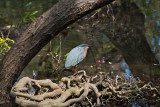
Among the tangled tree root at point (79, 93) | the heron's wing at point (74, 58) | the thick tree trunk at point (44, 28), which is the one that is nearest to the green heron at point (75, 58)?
the heron's wing at point (74, 58)

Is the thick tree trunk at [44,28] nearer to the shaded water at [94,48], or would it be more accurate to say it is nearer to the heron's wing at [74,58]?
the shaded water at [94,48]

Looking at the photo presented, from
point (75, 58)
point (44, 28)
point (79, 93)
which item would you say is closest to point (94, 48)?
point (75, 58)

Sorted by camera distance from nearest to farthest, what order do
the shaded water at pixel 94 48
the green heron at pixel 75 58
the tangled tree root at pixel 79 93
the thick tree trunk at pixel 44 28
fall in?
1. the thick tree trunk at pixel 44 28
2. the tangled tree root at pixel 79 93
3. the green heron at pixel 75 58
4. the shaded water at pixel 94 48

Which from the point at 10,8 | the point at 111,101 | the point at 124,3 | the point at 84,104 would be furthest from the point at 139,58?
the point at 10,8

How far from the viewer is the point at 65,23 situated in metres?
2.66

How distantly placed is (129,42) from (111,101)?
3.95m

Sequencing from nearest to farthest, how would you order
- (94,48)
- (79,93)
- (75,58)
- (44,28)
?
1. (44,28)
2. (79,93)
3. (75,58)
4. (94,48)

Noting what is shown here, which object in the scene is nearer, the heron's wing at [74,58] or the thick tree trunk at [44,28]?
the thick tree trunk at [44,28]

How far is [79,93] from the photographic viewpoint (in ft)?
12.4

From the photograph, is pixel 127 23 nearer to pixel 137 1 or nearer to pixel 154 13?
pixel 154 13

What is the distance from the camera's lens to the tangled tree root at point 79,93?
356cm

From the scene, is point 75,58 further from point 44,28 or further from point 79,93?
point 44,28

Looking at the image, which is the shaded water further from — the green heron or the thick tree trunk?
the thick tree trunk

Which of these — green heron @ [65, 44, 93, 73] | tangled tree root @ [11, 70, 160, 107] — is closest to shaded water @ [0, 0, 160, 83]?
green heron @ [65, 44, 93, 73]
